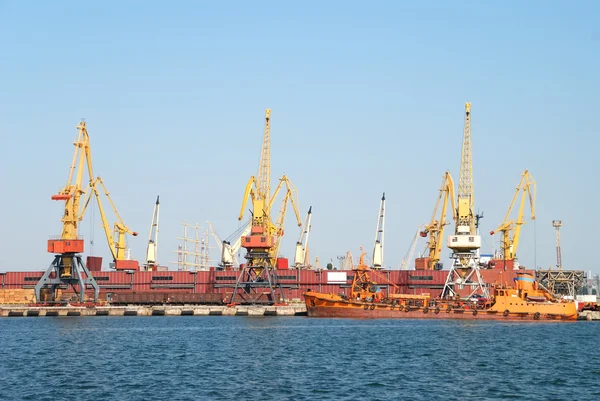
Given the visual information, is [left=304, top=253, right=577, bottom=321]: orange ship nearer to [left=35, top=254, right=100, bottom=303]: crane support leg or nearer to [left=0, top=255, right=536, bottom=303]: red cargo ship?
[left=0, top=255, right=536, bottom=303]: red cargo ship

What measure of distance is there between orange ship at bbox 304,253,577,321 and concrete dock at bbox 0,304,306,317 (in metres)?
8.85

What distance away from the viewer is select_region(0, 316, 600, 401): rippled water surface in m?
49.2

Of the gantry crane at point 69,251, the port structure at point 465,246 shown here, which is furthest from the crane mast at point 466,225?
the gantry crane at point 69,251

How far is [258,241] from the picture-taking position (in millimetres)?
143500

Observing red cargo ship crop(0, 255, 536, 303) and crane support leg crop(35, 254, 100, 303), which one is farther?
red cargo ship crop(0, 255, 536, 303)

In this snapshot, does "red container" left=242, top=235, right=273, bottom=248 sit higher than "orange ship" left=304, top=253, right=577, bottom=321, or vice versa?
"red container" left=242, top=235, right=273, bottom=248

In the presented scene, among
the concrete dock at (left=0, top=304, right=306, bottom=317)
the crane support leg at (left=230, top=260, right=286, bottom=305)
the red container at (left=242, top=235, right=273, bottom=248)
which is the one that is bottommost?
the concrete dock at (left=0, top=304, right=306, bottom=317)

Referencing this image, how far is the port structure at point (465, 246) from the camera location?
138 meters

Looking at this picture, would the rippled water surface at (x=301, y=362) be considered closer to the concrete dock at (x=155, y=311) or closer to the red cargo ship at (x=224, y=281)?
the concrete dock at (x=155, y=311)

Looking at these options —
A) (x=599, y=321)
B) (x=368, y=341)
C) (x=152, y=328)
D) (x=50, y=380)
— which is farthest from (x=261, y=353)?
(x=599, y=321)

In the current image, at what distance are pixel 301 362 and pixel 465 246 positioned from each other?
79369 mm

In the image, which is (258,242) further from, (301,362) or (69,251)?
(301,362)

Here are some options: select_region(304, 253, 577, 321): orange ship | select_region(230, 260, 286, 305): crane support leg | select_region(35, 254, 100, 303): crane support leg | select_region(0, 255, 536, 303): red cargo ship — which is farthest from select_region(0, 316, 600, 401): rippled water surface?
select_region(0, 255, 536, 303): red cargo ship

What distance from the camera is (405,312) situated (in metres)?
118
